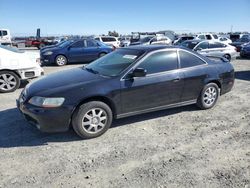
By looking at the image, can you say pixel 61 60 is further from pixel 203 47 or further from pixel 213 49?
pixel 213 49

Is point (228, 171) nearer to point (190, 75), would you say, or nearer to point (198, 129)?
point (198, 129)

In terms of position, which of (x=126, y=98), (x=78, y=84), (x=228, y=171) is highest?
(x=78, y=84)

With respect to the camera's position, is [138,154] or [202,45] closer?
[138,154]

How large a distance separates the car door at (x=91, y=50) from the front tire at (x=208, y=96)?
1006cm

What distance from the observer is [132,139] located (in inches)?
170

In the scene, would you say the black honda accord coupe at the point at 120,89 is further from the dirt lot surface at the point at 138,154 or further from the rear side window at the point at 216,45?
the rear side window at the point at 216,45

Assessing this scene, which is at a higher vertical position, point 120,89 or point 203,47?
point 203,47

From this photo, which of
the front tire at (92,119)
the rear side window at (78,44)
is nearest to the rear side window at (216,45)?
the rear side window at (78,44)

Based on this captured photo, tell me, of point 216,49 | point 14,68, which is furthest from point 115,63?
point 216,49

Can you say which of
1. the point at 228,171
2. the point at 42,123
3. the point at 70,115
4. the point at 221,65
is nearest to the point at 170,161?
the point at 228,171

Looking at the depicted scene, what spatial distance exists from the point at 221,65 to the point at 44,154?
4.31m

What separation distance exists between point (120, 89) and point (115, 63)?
0.91m

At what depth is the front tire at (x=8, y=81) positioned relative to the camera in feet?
24.6

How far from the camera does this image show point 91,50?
48.5 ft
